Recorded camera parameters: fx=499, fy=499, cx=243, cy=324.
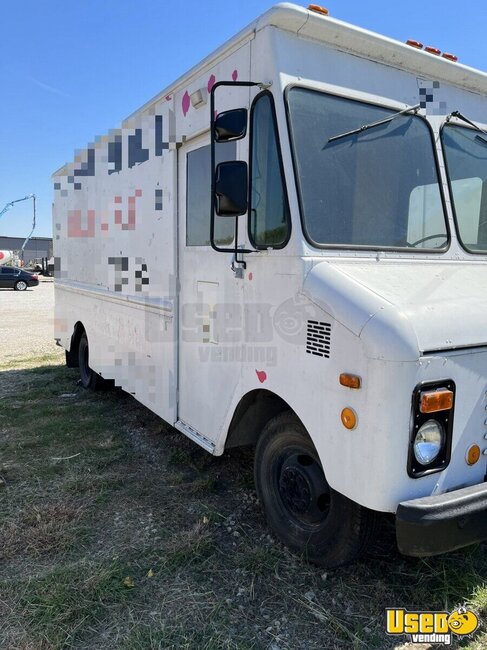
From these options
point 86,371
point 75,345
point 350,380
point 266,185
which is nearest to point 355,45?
point 266,185

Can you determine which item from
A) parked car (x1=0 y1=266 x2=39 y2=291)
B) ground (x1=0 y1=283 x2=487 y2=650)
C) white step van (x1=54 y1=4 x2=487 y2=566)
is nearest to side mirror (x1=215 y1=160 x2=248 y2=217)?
white step van (x1=54 y1=4 x2=487 y2=566)

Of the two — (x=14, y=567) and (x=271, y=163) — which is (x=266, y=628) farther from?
(x=271, y=163)

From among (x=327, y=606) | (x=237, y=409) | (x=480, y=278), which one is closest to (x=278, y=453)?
(x=237, y=409)

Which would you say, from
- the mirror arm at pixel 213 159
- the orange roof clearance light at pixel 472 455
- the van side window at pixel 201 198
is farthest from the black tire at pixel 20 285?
the orange roof clearance light at pixel 472 455

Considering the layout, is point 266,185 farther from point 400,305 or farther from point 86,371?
point 86,371

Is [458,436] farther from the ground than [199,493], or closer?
farther from the ground

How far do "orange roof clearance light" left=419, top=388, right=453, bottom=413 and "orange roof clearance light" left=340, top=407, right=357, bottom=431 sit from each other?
29 centimetres

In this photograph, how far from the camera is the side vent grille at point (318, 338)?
241 centimetres

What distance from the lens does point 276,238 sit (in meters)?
2.74

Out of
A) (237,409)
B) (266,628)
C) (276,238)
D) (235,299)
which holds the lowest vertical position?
(266,628)

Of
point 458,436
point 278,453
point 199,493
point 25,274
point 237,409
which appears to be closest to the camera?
point 458,436

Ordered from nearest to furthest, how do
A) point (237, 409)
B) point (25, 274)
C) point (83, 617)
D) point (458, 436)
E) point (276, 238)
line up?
point (458, 436) → point (83, 617) → point (276, 238) → point (237, 409) → point (25, 274)

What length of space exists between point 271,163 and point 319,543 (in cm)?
210

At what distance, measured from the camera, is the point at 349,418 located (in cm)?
228
